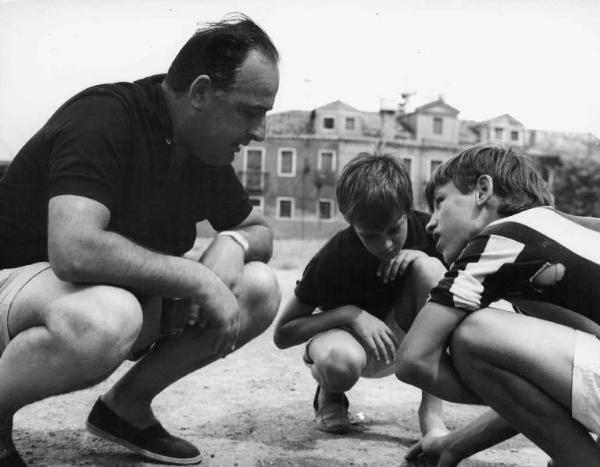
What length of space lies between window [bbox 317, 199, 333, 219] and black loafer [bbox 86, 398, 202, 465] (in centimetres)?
2856

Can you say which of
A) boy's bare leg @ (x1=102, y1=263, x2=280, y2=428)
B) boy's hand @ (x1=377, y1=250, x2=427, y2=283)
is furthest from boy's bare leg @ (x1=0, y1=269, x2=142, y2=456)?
boy's hand @ (x1=377, y1=250, x2=427, y2=283)

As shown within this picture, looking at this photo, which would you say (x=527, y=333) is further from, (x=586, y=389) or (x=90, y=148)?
(x=90, y=148)

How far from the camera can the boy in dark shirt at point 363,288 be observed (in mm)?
2635

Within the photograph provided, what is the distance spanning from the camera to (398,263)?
2650 mm

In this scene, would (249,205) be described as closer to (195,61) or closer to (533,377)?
(195,61)

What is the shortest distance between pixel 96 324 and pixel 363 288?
1.25m

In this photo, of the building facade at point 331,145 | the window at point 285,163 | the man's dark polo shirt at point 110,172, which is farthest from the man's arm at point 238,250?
the window at point 285,163

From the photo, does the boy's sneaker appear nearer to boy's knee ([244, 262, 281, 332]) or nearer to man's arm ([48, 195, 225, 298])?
boy's knee ([244, 262, 281, 332])

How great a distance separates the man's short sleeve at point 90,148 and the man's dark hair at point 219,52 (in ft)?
0.92

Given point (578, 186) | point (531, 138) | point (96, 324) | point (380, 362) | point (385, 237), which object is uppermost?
point (385, 237)

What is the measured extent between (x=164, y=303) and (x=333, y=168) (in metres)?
28.6

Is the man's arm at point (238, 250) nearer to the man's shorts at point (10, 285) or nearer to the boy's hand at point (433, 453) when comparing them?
the man's shorts at point (10, 285)

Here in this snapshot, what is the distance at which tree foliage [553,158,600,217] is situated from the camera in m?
26.9

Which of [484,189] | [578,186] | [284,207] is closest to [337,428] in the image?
[484,189]
